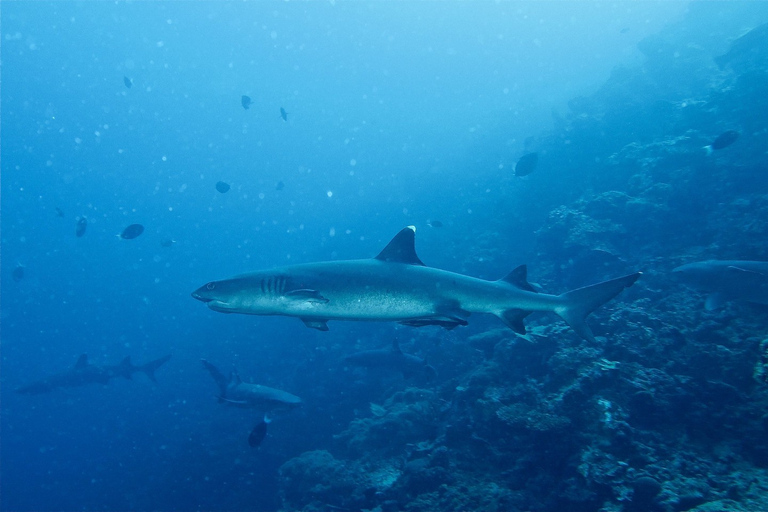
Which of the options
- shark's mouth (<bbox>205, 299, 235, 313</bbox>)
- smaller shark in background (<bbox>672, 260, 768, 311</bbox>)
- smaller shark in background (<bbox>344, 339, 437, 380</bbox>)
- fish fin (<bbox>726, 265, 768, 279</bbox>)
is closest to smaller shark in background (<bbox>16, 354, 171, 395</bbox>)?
smaller shark in background (<bbox>344, 339, 437, 380</bbox>)

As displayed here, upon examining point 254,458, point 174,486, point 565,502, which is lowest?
point 174,486

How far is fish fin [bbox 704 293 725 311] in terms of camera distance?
7.47 meters

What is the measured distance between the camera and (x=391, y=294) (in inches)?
165

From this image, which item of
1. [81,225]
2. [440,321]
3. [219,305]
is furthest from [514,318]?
[81,225]

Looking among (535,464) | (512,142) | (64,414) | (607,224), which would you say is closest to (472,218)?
(607,224)

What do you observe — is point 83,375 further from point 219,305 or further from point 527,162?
point 527,162

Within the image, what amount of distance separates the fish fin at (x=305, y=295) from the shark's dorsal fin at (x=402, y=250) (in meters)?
1.18

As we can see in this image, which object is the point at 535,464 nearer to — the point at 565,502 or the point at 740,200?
the point at 565,502

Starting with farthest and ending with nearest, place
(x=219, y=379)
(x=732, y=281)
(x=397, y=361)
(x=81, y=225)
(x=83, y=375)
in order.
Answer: (x=83, y=375), (x=81, y=225), (x=219, y=379), (x=397, y=361), (x=732, y=281)

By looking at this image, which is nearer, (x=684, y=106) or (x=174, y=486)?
(x=174, y=486)

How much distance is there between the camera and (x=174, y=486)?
48.2 ft

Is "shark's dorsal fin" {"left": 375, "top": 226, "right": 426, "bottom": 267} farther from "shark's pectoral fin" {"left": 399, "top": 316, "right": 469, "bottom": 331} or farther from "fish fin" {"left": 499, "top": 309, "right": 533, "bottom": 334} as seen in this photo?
"fish fin" {"left": 499, "top": 309, "right": 533, "bottom": 334}

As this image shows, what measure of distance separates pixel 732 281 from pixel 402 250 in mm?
7624

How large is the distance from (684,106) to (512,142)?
28089mm
